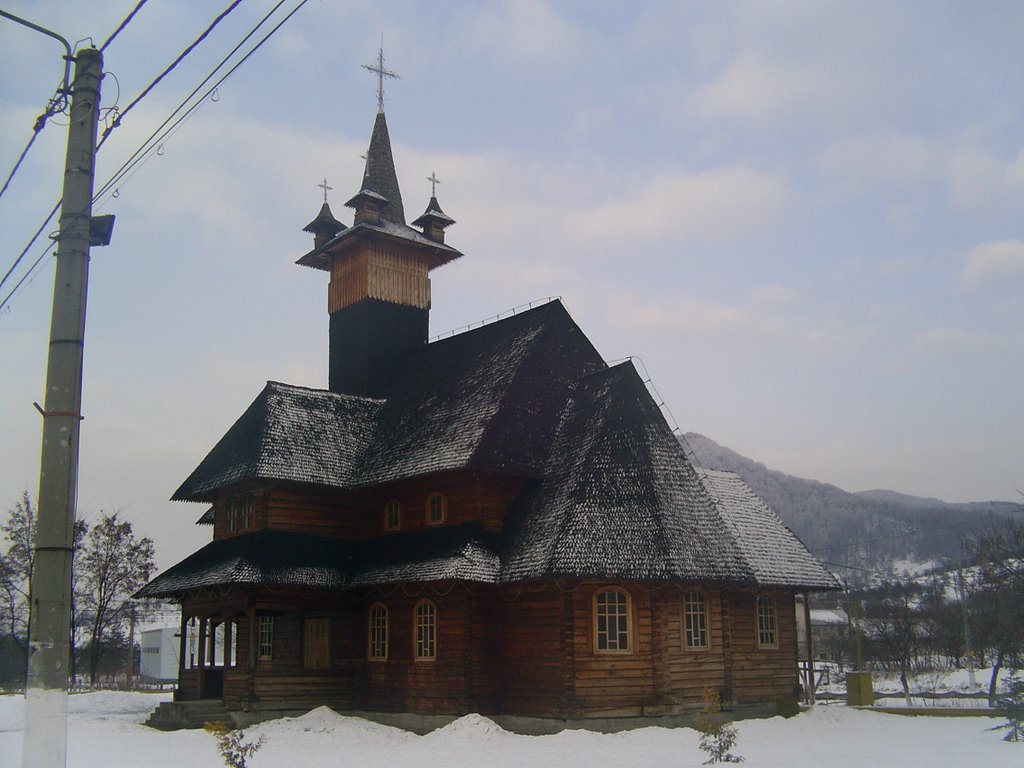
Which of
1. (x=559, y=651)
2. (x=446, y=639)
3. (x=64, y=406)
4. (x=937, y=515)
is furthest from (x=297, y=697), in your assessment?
(x=937, y=515)

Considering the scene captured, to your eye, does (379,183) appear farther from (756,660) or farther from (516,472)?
(756,660)

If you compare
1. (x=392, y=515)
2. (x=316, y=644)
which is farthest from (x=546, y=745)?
(x=392, y=515)

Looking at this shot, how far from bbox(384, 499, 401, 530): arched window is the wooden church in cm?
9

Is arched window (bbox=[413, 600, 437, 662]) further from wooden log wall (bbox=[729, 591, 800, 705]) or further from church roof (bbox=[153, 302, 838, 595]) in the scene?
wooden log wall (bbox=[729, 591, 800, 705])

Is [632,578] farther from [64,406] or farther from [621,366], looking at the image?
[64,406]

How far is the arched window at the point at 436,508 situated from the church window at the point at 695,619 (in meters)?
6.74

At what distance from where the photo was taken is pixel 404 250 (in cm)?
3453

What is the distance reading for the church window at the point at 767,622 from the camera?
26.0 m

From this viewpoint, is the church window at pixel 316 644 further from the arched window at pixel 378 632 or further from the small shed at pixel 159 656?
the small shed at pixel 159 656

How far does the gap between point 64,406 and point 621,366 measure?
60.2 feet

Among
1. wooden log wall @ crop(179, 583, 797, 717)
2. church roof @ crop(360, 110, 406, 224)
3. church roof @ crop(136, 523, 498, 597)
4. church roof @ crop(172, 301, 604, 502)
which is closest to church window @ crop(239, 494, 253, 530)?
church roof @ crop(136, 523, 498, 597)

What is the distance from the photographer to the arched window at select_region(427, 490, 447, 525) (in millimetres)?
26125

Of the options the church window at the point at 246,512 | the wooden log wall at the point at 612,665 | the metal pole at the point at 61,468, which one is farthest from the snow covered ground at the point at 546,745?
the metal pole at the point at 61,468

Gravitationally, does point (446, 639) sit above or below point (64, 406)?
below
